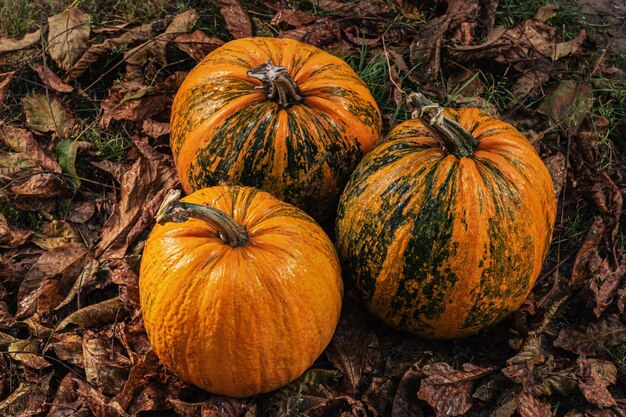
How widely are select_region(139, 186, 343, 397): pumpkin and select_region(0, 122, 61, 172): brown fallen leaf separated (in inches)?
65.0

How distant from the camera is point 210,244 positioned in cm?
298

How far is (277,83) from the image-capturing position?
3.37 metres

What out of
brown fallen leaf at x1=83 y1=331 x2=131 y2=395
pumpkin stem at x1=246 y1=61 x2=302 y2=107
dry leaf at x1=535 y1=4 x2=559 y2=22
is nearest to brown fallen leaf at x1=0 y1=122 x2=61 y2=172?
brown fallen leaf at x1=83 y1=331 x2=131 y2=395

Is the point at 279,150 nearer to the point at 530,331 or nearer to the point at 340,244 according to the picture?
the point at 340,244

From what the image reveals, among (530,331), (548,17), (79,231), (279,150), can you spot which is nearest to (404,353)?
(530,331)

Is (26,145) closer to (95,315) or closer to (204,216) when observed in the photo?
(95,315)

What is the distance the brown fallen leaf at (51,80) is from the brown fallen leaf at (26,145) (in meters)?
0.42

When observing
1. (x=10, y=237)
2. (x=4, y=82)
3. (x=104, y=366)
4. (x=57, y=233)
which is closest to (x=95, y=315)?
(x=104, y=366)

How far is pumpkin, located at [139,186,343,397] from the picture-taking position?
2891 mm

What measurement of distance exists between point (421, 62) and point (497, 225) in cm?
222

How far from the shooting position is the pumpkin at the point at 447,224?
306 centimetres

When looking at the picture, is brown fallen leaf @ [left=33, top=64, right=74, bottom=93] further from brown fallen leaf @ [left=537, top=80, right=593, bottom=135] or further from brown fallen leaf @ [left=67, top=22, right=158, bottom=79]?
brown fallen leaf @ [left=537, top=80, right=593, bottom=135]

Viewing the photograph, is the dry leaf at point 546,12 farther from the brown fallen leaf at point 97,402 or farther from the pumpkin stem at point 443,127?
the brown fallen leaf at point 97,402

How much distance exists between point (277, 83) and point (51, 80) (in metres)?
2.31
